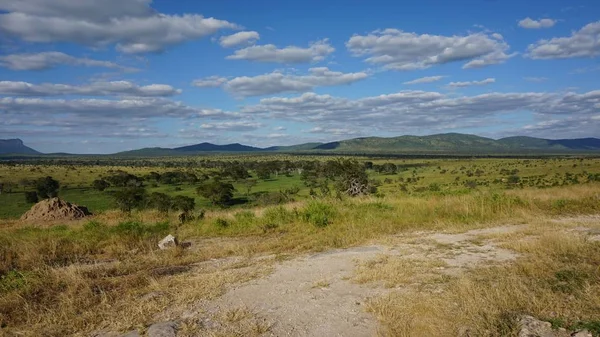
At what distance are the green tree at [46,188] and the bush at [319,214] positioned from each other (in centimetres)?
5979

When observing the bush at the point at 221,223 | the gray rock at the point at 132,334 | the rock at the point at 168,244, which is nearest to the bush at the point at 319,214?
the bush at the point at 221,223

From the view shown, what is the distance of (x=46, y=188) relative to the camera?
64.7 metres

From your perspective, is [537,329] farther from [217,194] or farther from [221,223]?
[217,194]

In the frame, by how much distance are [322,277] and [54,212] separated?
15.5 metres

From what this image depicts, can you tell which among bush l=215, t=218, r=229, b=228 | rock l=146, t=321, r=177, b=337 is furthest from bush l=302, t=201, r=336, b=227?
rock l=146, t=321, r=177, b=337

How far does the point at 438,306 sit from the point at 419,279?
1563mm

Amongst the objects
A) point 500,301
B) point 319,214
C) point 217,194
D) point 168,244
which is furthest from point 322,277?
point 217,194

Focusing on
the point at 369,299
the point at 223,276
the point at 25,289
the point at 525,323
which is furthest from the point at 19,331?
the point at 525,323

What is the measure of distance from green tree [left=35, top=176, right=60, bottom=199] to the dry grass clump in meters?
68.1

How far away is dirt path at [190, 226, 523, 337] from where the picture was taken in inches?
220

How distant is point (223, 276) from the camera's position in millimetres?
7793

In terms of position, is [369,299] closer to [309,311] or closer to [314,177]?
[309,311]

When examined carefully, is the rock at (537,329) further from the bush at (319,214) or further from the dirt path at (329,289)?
the bush at (319,214)

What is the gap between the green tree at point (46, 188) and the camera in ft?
206
